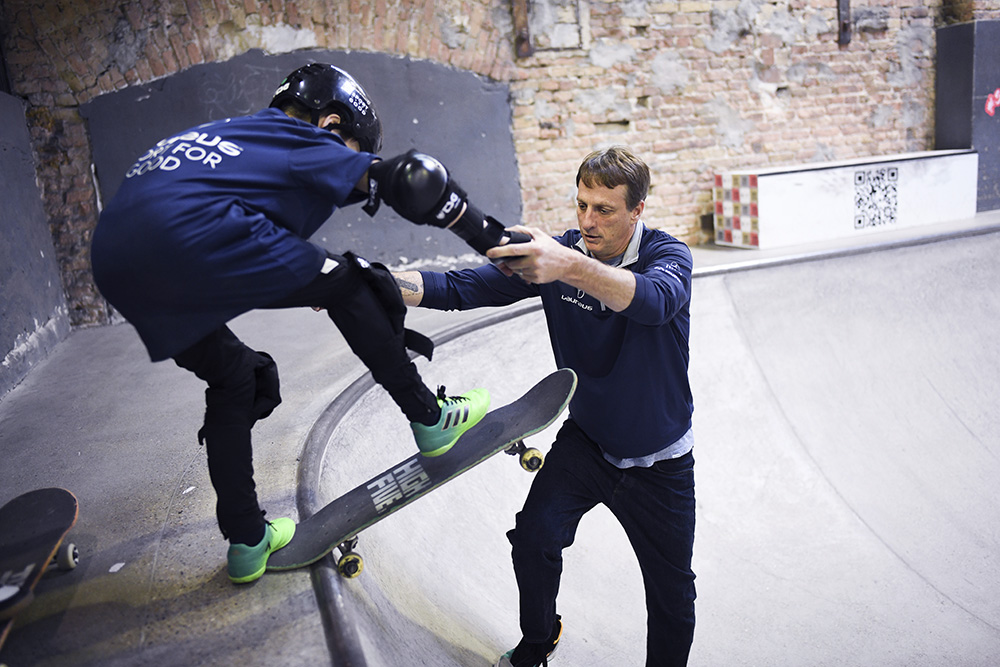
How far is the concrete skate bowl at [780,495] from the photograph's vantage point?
249cm

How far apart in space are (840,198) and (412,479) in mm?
5876

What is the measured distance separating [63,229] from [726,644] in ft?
17.0

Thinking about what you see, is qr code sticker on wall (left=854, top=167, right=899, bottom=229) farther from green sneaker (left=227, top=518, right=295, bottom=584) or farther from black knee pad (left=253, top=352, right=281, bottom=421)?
green sneaker (left=227, top=518, right=295, bottom=584)

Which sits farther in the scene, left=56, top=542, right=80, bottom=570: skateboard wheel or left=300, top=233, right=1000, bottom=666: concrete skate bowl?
left=300, top=233, right=1000, bottom=666: concrete skate bowl

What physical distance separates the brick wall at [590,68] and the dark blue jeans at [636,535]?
452 cm

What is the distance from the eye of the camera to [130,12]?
16.2 ft

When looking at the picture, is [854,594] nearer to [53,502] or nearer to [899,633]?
[899,633]

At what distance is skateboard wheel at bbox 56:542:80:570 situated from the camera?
5.99 feet

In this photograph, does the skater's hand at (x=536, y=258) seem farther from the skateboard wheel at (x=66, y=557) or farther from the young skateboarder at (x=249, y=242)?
the skateboard wheel at (x=66, y=557)

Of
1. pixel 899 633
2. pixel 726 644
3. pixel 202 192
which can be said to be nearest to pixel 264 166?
pixel 202 192

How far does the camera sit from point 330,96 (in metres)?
1.71

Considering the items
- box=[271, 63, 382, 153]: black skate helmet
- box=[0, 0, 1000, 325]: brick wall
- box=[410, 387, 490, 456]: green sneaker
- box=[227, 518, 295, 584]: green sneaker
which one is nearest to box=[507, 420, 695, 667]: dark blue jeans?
box=[410, 387, 490, 456]: green sneaker

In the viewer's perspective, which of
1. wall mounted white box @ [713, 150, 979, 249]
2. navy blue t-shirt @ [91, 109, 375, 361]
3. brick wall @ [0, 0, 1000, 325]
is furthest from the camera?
wall mounted white box @ [713, 150, 979, 249]

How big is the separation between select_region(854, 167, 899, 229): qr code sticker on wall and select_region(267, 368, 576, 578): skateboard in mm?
5581
